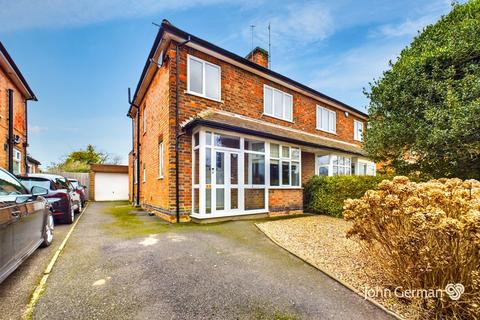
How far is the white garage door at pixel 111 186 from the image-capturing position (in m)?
18.3

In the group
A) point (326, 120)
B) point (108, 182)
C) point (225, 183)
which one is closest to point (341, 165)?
point (326, 120)

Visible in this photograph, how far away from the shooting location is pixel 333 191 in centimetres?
934

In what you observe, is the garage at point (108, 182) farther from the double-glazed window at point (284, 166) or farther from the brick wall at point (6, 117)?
the double-glazed window at point (284, 166)

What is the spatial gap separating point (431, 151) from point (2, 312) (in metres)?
8.28

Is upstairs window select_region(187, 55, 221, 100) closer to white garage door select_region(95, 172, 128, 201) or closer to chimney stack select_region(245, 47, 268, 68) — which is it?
chimney stack select_region(245, 47, 268, 68)

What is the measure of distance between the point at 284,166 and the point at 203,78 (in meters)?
4.42

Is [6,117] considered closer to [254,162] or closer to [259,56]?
[254,162]

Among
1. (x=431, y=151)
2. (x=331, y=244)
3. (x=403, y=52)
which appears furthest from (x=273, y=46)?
(x=331, y=244)

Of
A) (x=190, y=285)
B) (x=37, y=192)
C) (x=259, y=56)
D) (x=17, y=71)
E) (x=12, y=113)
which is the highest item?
(x=259, y=56)

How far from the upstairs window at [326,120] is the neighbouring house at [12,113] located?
45.3ft

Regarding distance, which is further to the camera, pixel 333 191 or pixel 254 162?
pixel 333 191

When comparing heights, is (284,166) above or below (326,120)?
below

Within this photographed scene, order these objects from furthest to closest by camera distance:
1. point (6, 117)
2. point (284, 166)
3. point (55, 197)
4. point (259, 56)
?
point (259, 56) → point (6, 117) → point (284, 166) → point (55, 197)

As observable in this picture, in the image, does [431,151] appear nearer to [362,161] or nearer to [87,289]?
[87,289]
